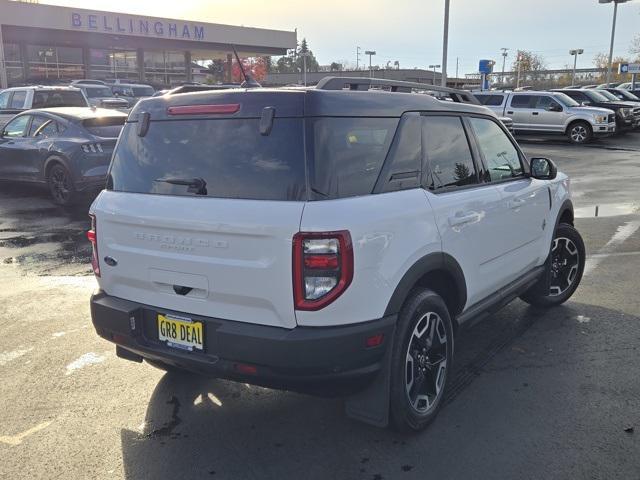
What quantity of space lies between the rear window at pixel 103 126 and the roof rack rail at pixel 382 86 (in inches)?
281

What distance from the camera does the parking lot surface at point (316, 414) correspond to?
10.1ft

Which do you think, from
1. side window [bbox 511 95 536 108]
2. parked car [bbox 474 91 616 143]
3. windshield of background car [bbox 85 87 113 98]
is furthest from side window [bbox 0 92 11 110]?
side window [bbox 511 95 536 108]

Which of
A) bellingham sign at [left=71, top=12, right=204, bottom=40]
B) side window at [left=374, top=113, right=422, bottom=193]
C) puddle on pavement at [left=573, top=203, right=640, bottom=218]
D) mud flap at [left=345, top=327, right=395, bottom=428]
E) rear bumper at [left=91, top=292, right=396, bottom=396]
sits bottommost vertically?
puddle on pavement at [left=573, top=203, right=640, bottom=218]

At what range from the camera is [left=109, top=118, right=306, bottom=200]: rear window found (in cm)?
291

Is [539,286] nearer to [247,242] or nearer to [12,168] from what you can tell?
[247,242]

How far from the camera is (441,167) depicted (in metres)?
3.66

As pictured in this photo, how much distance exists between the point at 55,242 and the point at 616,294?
6.52m

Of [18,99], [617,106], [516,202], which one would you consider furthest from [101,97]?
[516,202]

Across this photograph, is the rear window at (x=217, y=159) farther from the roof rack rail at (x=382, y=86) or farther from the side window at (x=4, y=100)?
the side window at (x=4, y=100)

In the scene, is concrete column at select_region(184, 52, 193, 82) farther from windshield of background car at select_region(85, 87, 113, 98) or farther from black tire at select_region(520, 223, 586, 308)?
black tire at select_region(520, 223, 586, 308)

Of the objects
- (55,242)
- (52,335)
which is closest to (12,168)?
(55,242)

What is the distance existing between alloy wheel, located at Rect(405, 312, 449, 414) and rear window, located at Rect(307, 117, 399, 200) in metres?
0.86

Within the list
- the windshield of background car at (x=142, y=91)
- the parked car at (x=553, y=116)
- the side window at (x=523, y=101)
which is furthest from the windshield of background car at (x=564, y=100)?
the windshield of background car at (x=142, y=91)

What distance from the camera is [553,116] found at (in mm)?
22406
